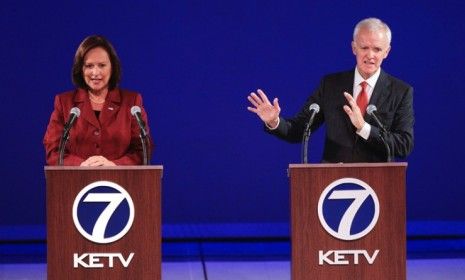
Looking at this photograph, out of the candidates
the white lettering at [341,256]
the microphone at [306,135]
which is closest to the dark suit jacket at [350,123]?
the microphone at [306,135]

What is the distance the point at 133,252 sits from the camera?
138 inches

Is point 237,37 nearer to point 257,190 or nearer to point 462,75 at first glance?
point 257,190

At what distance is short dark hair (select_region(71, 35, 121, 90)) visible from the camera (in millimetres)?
4105

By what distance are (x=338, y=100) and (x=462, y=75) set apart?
2382 mm

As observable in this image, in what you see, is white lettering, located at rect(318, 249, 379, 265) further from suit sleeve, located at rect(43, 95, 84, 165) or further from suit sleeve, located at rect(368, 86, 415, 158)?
suit sleeve, located at rect(43, 95, 84, 165)

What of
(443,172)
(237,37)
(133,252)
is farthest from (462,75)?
(133,252)

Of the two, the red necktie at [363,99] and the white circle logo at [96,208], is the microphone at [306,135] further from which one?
the white circle logo at [96,208]

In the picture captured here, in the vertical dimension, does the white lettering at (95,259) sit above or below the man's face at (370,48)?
below

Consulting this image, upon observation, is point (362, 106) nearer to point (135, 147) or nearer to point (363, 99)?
point (363, 99)

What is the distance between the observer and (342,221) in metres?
3.51

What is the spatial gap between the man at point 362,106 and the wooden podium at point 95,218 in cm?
70

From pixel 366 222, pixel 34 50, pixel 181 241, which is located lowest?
pixel 181 241

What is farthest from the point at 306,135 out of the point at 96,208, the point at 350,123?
the point at 96,208

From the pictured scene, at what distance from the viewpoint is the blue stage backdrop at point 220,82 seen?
6.03 metres
